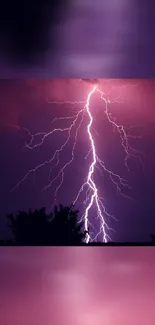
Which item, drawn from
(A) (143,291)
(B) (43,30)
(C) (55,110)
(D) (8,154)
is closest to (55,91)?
(C) (55,110)

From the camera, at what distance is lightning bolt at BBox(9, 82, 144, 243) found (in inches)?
132

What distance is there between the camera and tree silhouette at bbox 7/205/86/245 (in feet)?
10.8

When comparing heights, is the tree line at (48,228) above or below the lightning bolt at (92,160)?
below

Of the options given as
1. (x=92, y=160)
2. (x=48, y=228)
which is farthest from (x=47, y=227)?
(x=92, y=160)

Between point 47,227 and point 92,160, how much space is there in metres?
0.64

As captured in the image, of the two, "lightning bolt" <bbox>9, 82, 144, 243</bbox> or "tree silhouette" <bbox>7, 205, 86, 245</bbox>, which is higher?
"lightning bolt" <bbox>9, 82, 144, 243</bbox>

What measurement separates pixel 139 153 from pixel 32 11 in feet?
5.92

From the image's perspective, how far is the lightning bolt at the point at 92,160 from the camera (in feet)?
11.0

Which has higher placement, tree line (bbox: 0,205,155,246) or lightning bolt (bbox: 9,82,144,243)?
lightning bolt (bbox: 9,82,144,243)

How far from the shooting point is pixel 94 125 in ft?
11.2

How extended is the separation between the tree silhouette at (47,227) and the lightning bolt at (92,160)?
3.1 inches

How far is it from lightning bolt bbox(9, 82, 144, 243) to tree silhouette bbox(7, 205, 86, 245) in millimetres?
80

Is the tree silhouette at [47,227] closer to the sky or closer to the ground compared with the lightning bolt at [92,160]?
closer to the ground

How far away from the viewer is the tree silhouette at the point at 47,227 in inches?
130
